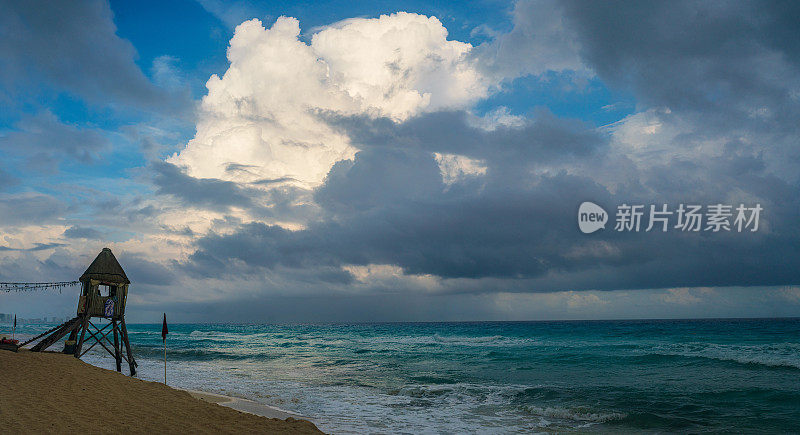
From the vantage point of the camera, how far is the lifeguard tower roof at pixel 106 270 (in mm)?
23828

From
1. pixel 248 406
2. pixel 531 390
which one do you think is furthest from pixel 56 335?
pixel 531 390

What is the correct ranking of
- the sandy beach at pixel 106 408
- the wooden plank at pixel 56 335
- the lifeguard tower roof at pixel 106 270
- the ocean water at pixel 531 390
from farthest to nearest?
the lifeguard tower roof at pixel 106 270 < the wooden plank at pixel 56 335 < the ocean water at pixel 531 390 < the sandy beach at pixel 106 408

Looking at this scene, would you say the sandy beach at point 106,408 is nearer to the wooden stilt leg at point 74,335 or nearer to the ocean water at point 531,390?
the ocean water at point 531,390

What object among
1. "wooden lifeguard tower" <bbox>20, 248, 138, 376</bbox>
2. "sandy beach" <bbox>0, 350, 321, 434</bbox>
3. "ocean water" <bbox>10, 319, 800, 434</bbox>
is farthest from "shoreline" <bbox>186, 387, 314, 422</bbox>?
"wooden lifeguard tower" <bbox>20, 248, 138, 376</bbox>

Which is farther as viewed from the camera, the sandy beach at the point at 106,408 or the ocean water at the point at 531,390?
the ocean water at the point at 531,390

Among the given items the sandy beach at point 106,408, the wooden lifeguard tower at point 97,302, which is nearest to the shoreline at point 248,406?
the sandy beach at point 106,408

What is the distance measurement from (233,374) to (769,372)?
1201 inches

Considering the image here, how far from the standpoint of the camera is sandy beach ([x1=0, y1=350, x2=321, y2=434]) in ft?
34.4

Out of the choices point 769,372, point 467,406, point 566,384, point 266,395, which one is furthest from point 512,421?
point 769,372

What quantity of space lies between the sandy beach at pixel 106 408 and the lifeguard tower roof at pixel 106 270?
23.0ft

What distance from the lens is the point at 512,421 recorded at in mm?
15070

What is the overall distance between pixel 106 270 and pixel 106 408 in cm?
1442

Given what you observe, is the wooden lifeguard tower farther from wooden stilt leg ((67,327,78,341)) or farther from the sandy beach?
the sandy beach

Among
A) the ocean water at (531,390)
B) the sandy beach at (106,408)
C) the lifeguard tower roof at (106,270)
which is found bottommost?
the ocean water at (531,390)
